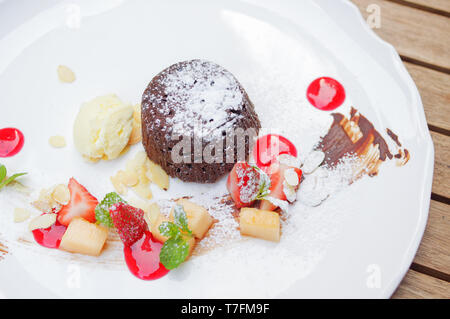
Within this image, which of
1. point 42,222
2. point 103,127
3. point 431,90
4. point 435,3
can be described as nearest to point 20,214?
point 42,222

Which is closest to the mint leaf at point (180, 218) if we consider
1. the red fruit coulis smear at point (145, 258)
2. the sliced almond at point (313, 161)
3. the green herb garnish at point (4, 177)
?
the red fruit coulis smear at point (145, 258)

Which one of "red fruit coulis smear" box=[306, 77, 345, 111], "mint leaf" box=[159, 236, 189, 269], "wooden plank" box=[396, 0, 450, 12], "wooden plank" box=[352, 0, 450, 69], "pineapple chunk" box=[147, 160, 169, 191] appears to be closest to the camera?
"mint leaf" box=[159, 236, 189, 269]

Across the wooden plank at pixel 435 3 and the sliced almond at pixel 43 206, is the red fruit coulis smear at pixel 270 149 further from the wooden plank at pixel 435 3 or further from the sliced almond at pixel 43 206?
the wooden plank at pixel 435 3

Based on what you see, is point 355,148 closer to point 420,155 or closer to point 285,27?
point 420,155

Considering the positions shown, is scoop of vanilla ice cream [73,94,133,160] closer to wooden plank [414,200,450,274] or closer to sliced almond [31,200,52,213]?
sliced almond [31,200,52,213]

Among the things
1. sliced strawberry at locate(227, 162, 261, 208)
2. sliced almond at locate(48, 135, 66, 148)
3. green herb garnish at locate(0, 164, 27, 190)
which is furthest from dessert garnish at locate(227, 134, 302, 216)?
green herb garnish at locate(0, 164, 27, 190)
